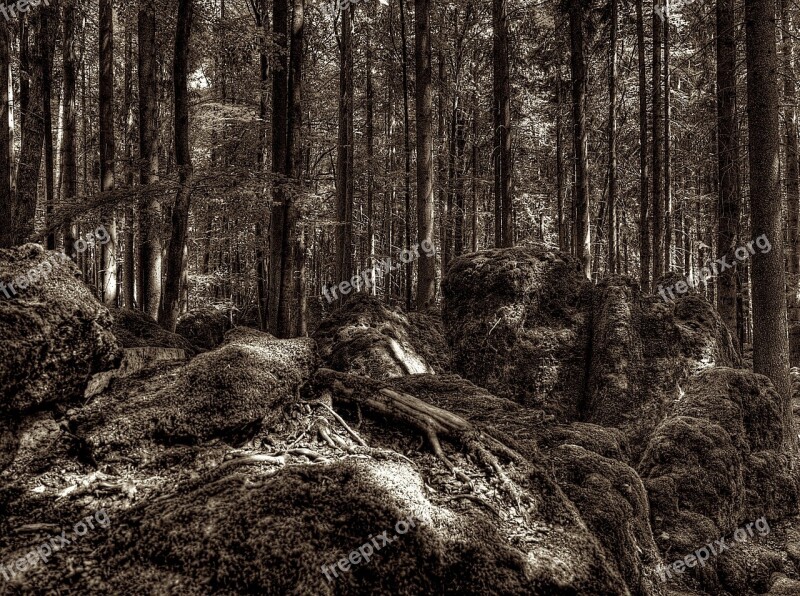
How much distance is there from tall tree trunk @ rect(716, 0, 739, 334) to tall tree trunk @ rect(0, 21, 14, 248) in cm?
1240

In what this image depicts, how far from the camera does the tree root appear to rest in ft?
9.67

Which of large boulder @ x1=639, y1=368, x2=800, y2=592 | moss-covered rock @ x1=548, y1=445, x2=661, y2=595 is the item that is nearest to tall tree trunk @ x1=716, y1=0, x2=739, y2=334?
large boulder @ x1=639, y1=368, x2=800, y2=592

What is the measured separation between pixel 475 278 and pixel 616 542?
19.7 ft

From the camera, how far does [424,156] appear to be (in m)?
12.8

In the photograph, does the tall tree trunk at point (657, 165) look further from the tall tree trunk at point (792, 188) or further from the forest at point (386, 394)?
the tall tree trunk at point (792, 188)

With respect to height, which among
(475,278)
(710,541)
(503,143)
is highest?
(503,143)

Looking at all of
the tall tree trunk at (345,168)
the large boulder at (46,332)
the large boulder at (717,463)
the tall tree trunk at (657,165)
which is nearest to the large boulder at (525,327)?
the large boulder at (717,463)

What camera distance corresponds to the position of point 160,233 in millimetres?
11930

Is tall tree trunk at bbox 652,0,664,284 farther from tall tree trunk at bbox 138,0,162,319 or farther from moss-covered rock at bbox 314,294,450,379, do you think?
tall tree trunk at bbox 138,0,162,319

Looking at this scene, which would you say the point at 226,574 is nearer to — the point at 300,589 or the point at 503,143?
the point at 300,589

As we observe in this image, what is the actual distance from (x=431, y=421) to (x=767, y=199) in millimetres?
6394

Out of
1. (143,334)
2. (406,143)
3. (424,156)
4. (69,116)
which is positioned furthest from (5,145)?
(406,143)

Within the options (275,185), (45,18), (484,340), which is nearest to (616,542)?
(484,340)

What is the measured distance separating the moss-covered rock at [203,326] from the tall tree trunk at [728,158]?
42.7ft
